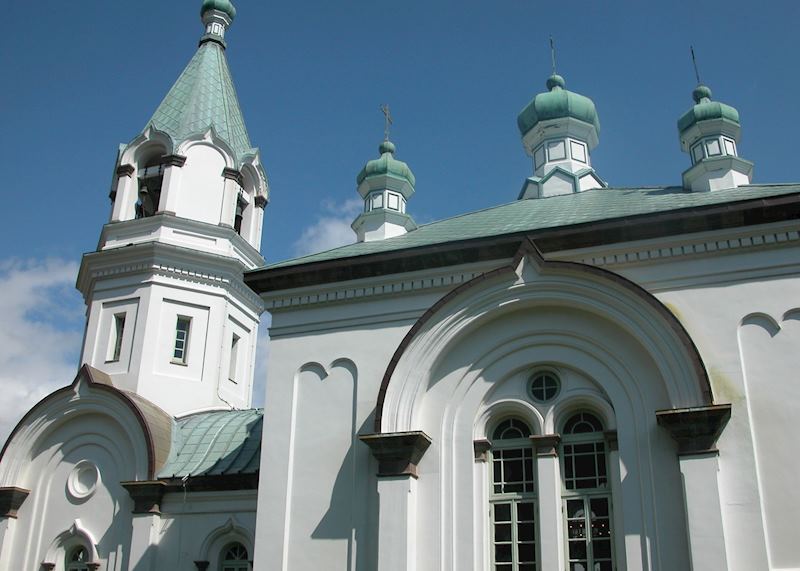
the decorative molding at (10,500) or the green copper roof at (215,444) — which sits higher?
the green copper roof at (215,444)

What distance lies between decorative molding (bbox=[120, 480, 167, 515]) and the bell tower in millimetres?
2453

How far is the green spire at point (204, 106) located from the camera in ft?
65.1

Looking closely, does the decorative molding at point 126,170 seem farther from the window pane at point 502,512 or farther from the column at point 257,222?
the window pane at point 502,512

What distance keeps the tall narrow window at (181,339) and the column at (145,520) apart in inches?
135

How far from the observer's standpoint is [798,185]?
11797 mm

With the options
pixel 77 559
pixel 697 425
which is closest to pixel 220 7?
pixel 77 559

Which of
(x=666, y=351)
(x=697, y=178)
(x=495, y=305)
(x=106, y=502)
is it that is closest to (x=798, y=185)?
(x=697, y=178)

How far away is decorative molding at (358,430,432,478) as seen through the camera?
36.6ft

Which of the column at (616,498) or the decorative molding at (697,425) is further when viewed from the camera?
the column at (616,498)

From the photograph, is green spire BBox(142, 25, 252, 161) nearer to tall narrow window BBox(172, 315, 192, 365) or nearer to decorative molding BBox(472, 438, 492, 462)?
tall narrow window BBox(172, 315, 192, 365)

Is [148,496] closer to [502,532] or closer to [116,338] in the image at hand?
[116,338]

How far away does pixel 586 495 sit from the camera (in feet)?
35.1

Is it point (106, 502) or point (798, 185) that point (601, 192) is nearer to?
point (798, 185)

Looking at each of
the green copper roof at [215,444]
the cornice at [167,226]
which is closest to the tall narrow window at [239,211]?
the cornice at [167,226]
